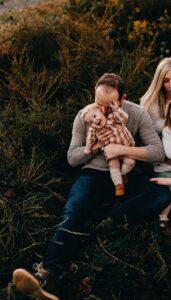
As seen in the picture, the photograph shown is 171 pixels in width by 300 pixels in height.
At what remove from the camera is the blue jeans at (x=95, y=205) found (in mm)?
3842

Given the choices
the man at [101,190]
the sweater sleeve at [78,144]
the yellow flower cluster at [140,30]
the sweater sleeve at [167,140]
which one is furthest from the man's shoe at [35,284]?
the yellow flower cluster at [140,30]

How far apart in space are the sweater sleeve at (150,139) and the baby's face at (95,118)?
1.37 ft

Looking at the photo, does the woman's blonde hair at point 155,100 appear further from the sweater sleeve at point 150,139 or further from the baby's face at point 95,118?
the baby's face at point 95,118

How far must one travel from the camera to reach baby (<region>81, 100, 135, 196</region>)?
4.17 metres

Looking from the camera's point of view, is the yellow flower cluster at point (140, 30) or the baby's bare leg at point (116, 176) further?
the yellow flower cluster at point (140, 30)

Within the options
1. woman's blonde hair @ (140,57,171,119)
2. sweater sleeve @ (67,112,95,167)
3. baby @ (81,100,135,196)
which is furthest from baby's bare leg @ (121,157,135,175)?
woman's blonde hair @ (140,57,171,119)

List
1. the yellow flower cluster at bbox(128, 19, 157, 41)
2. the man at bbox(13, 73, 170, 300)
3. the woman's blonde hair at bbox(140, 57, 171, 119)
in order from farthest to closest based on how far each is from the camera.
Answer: the yellow flower cluster at bbox(128, 19, 157, 41) < the woman's blonde hair at bbox(140, 57, 171, 119) < the man at bbox(13, 73, 170, 300)

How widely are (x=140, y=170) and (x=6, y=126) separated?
54.6 inches

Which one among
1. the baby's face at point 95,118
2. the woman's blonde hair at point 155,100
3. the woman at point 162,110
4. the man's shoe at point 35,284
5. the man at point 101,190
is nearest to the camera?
the man's shoe at point 35,284

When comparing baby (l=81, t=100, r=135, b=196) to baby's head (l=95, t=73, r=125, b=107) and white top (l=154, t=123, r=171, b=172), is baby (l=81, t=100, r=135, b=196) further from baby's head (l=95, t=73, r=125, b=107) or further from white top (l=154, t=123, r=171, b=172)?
white top (l=154, t=123, r=171, b=172)

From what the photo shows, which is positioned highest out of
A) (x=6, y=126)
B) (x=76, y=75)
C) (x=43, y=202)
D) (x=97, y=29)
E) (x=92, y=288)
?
(x=97, y=29)

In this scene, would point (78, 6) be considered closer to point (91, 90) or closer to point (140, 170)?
point (91, 90)

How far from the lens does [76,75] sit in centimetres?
570

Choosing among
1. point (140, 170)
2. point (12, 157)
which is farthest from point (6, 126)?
point (140, 170)
